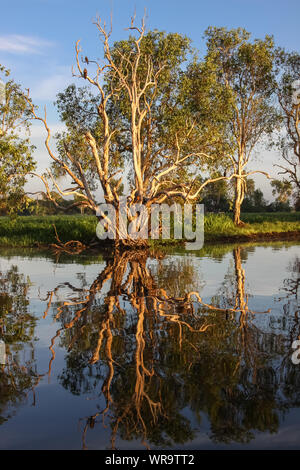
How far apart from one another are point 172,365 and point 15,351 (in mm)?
2382

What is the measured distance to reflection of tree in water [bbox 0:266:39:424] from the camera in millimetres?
5023

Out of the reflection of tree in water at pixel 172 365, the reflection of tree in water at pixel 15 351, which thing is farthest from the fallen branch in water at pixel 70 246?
the reflection of tree in water at pixel 172 365

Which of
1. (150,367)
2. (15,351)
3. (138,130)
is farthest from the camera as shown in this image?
(138,130)

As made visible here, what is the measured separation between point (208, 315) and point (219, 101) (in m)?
21.4

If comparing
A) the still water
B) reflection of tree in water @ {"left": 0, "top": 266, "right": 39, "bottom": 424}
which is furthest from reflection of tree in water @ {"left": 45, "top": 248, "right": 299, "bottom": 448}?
reflection of tree in water @ {"left": 0, "top": 266, "right": 39, "bottom": 424}

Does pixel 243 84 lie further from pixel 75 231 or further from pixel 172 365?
pixel 172 365

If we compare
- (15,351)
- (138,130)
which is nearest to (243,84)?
(138,130)

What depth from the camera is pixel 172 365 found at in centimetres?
586

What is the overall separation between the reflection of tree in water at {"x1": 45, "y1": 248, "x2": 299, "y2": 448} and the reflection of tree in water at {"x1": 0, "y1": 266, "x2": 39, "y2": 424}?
1.50 ft

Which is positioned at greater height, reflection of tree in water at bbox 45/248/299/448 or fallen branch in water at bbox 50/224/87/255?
fallen branch in water at bbox 50/224/87/255

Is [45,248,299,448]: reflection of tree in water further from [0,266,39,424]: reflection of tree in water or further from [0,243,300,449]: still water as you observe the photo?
[0,266,39,424]: reflection of tree in water

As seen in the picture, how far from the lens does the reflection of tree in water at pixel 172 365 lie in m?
4.43

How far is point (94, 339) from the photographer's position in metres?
7.15
